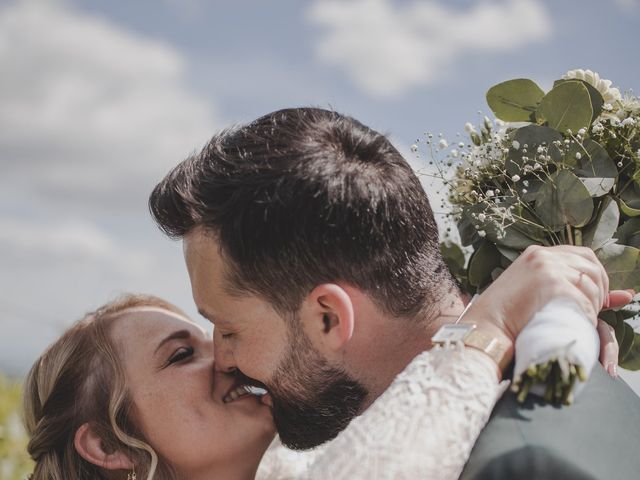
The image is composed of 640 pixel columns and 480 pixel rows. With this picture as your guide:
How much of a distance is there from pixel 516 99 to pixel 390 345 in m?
1.09

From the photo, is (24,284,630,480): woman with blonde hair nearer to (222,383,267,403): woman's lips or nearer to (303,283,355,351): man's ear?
(222,383,267,403): woman's lips

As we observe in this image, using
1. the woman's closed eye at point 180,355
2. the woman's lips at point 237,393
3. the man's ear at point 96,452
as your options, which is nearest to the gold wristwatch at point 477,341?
the woman's lips at point 237,393

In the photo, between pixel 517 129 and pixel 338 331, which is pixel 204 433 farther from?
pixel 517 129

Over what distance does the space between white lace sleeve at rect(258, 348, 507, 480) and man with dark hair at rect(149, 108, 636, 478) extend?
57cm

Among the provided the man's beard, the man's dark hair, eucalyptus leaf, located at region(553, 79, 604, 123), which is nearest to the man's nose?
the man's beard

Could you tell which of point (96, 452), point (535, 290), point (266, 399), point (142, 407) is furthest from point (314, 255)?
point (96, 452)

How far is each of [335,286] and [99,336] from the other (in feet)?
5.02

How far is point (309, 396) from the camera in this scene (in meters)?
3.15

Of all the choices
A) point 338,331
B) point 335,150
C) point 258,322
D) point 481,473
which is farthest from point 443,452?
point 335,150

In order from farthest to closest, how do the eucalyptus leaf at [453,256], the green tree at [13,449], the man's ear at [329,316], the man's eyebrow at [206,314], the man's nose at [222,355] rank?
the green tree at [13,449] < the eucalyptus leaf at [453,256] < the man's nose at [222,355] < the man's eyebrow at [206,314] < the man's ear at [329,316]

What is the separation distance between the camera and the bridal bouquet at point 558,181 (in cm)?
298

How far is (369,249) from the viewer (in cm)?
293

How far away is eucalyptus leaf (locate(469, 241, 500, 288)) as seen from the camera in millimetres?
3230

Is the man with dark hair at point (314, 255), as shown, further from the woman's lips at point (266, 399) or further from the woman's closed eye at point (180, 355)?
the woman's closed eye at point (180, 355)
